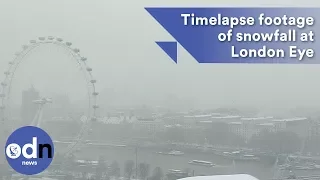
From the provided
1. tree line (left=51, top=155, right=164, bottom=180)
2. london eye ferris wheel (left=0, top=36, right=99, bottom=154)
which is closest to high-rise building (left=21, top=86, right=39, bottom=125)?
london eye ferris wheel (left=0, top=36, right=99, bottom=154)

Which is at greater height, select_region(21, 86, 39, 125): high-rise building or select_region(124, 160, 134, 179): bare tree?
select_region(21, 86, 39, 125): high-rise building

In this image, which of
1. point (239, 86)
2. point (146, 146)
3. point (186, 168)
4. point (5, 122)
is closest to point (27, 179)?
point (5, 122)

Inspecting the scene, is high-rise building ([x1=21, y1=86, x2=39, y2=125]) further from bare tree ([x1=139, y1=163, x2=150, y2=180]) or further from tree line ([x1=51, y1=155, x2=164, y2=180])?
bare tree ([x1=139, y1=163, x2=150, y2=180])

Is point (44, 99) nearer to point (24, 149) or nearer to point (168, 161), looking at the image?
point (24, 149)

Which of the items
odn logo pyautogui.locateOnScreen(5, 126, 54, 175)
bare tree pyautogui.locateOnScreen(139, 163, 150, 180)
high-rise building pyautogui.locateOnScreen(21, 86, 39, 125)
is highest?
high-rise building pyautogui.locateOnScreen(21, 86, 39, 125)

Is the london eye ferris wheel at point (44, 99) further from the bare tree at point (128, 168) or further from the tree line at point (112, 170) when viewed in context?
the bare tree at point (128, 168)
